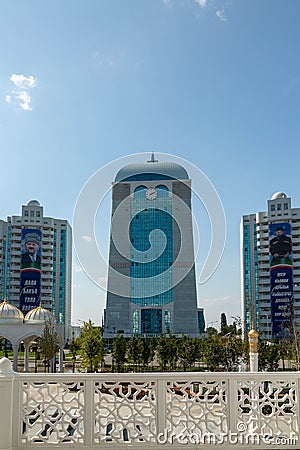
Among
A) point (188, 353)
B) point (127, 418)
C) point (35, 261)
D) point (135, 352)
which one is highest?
point (35, 261)

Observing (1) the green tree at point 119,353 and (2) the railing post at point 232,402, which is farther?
(1) the green tree at point 119,353

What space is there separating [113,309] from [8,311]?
3063cm

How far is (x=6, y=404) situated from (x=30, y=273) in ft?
144

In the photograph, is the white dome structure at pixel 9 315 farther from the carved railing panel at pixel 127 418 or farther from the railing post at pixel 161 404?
the railing post at pixel 161 404

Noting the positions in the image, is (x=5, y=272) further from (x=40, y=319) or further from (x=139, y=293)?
(x=40, y=319)

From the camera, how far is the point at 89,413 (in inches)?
180

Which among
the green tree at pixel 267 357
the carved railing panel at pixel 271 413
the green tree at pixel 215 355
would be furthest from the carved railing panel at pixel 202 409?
the green tree at pixel 215 355

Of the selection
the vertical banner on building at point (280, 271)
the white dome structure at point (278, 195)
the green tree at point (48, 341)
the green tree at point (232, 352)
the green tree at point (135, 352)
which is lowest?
the green tree at point (135, 352)

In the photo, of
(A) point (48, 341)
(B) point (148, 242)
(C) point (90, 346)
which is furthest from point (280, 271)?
(A) point (48, 341)

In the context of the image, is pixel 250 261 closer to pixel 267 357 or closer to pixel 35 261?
pixel 35 261

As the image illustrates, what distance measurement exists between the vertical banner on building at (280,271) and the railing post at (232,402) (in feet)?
131

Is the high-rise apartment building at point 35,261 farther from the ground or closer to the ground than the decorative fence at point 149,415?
farther from the ground

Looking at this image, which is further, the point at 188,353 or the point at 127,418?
the point at 188,353

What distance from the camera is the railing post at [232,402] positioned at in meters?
4.62
